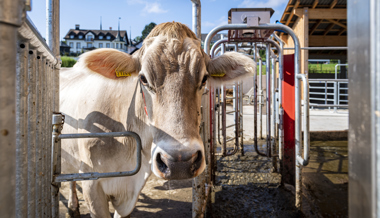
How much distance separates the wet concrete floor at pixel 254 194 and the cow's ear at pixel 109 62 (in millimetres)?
1909

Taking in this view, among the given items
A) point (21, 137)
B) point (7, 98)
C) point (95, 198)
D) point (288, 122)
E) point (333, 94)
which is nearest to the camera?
point (7, 98)

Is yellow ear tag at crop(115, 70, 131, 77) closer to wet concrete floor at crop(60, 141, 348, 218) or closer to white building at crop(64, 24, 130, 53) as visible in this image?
wet concrete floor at crop(60, 141, 348, 218)

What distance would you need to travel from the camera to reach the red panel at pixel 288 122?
375 cm

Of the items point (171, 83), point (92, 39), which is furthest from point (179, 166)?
point (92, 39)

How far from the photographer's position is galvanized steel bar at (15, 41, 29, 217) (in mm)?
900

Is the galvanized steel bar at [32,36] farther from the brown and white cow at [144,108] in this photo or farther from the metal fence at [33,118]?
the brown and white cow at [144,108]

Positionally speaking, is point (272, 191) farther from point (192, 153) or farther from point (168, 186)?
point (192, 153)

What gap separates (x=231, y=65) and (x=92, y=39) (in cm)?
9171

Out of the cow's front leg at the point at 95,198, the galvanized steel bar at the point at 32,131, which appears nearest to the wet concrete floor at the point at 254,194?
the cow's front leg at the point at 95,198

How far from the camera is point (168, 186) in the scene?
405cm

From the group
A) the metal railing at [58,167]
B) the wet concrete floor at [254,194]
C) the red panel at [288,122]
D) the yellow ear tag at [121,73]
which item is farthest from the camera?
the red panel at [288,122]

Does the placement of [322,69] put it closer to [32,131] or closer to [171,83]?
[171,83]

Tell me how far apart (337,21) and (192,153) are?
12.4 m

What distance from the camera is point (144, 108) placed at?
2182 millimetres
